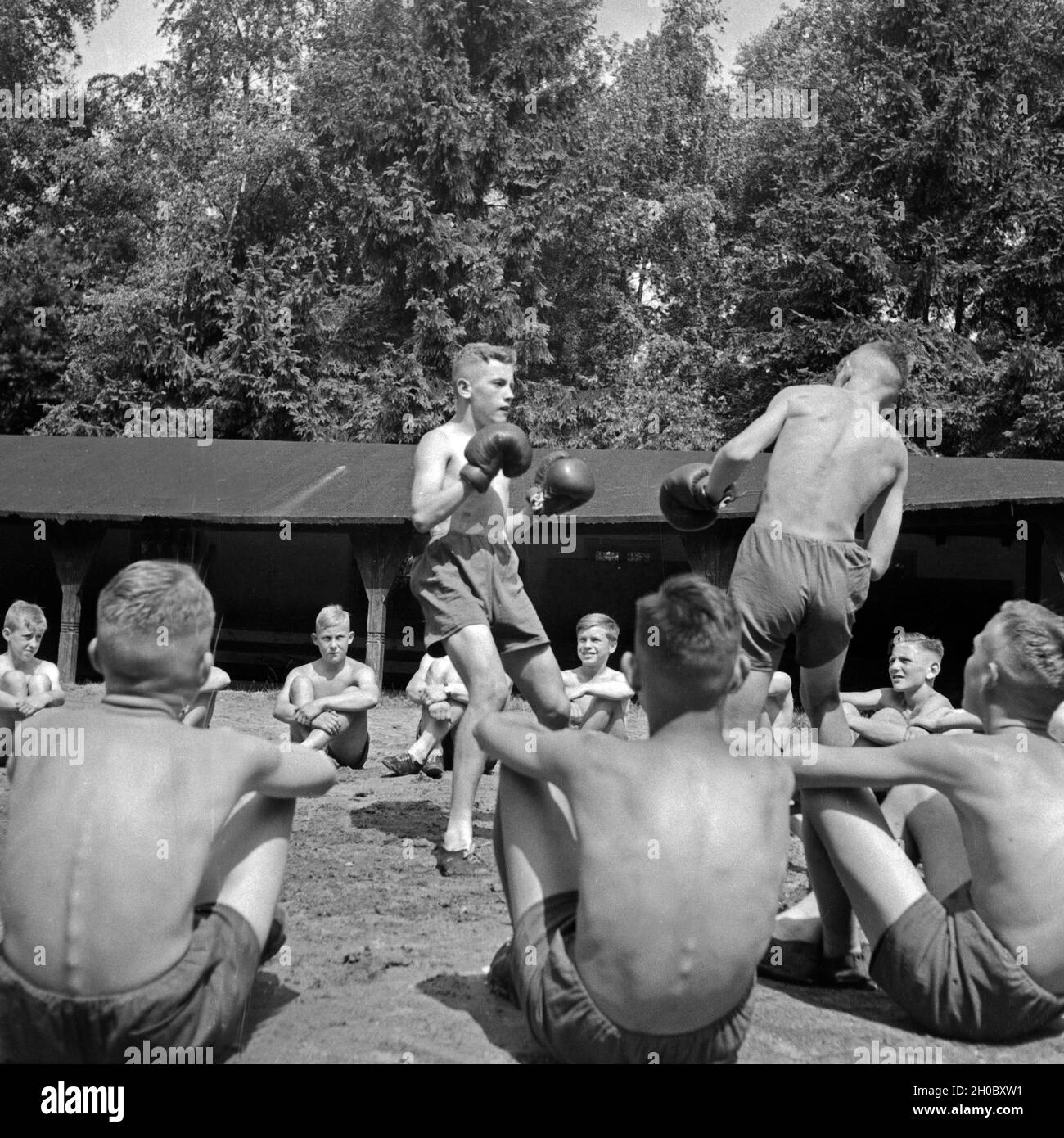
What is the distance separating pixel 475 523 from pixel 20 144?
87.4 feet

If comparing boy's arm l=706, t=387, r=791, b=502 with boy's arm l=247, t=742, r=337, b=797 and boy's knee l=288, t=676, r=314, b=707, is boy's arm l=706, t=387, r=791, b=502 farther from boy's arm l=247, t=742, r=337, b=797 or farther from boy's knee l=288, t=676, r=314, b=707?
boy's knee l=288, t=676, r=314, b=707

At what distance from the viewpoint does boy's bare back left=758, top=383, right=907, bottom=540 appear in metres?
4.43

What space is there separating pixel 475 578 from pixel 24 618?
3.27 m

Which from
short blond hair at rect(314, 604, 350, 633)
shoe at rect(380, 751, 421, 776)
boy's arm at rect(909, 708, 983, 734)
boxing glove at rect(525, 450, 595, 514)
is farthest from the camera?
shoe at rect(380, 751, 421, 776)

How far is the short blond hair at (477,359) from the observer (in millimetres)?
5109

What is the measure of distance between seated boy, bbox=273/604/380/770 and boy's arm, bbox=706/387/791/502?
9.62 feet

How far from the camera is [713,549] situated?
12.8m

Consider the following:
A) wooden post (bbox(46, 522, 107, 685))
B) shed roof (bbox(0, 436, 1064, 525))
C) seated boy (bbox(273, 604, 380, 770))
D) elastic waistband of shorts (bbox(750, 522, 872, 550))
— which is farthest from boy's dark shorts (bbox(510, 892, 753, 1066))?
wooden post (bbox(46, 522, 107, 685))

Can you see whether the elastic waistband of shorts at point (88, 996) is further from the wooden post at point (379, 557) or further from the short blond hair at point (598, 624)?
the wooden post at point (379, 557)

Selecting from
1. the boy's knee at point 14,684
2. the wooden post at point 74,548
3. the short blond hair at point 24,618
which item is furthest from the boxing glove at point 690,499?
the wooden post at point 74,548

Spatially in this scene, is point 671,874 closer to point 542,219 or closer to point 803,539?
point 803,539

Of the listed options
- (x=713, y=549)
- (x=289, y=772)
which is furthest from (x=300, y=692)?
(x=713, y=549)

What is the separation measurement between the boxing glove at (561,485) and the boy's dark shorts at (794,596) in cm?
117

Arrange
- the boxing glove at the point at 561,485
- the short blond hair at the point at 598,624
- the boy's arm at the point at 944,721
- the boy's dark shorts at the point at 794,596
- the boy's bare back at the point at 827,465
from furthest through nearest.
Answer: the short blond hair at the point at 598,624
the boxing glove at the point at 561,485
the boy's arm at the point at 944,721
the boy's bare back at the point at 827,465
the boy's dark shorts at the point at 794,596
